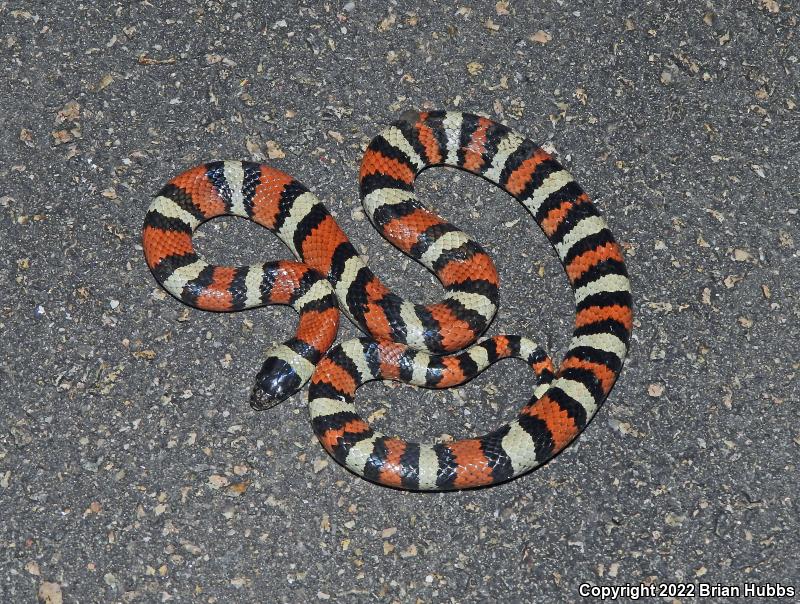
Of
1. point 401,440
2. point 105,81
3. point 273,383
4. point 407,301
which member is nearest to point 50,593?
point 273,383

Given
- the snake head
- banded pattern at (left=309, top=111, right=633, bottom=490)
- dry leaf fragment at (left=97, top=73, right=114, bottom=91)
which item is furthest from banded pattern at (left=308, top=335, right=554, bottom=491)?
dry leaf fragment at (left=97, top=73, right=114, bottom=91)

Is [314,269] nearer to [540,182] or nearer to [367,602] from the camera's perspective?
[540,182]

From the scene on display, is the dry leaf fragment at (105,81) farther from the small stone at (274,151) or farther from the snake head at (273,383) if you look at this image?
the snake head at (273,383)

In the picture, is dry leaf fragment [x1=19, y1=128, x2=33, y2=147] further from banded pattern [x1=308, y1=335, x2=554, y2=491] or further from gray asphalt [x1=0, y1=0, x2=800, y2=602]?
banded pattern [x1=308, y1=335, x2=554, y2=491]

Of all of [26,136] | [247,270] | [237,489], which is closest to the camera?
[237,489]

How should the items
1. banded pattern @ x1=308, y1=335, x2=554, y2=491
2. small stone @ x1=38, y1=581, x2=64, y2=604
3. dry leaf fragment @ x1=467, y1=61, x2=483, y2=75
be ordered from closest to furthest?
small stone @ x1=38, y1=581, x2=64, y2=604
banded pattern @ x1=308, y1=335, x2=554, y2=491
dry leaf fragment @ x1=467, y1=61, x2=483, y2=75

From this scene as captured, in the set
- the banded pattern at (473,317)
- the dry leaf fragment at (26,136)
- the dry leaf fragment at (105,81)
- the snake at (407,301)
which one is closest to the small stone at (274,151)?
the snake at (407,301)

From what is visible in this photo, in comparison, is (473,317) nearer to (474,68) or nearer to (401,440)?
(401,440)
